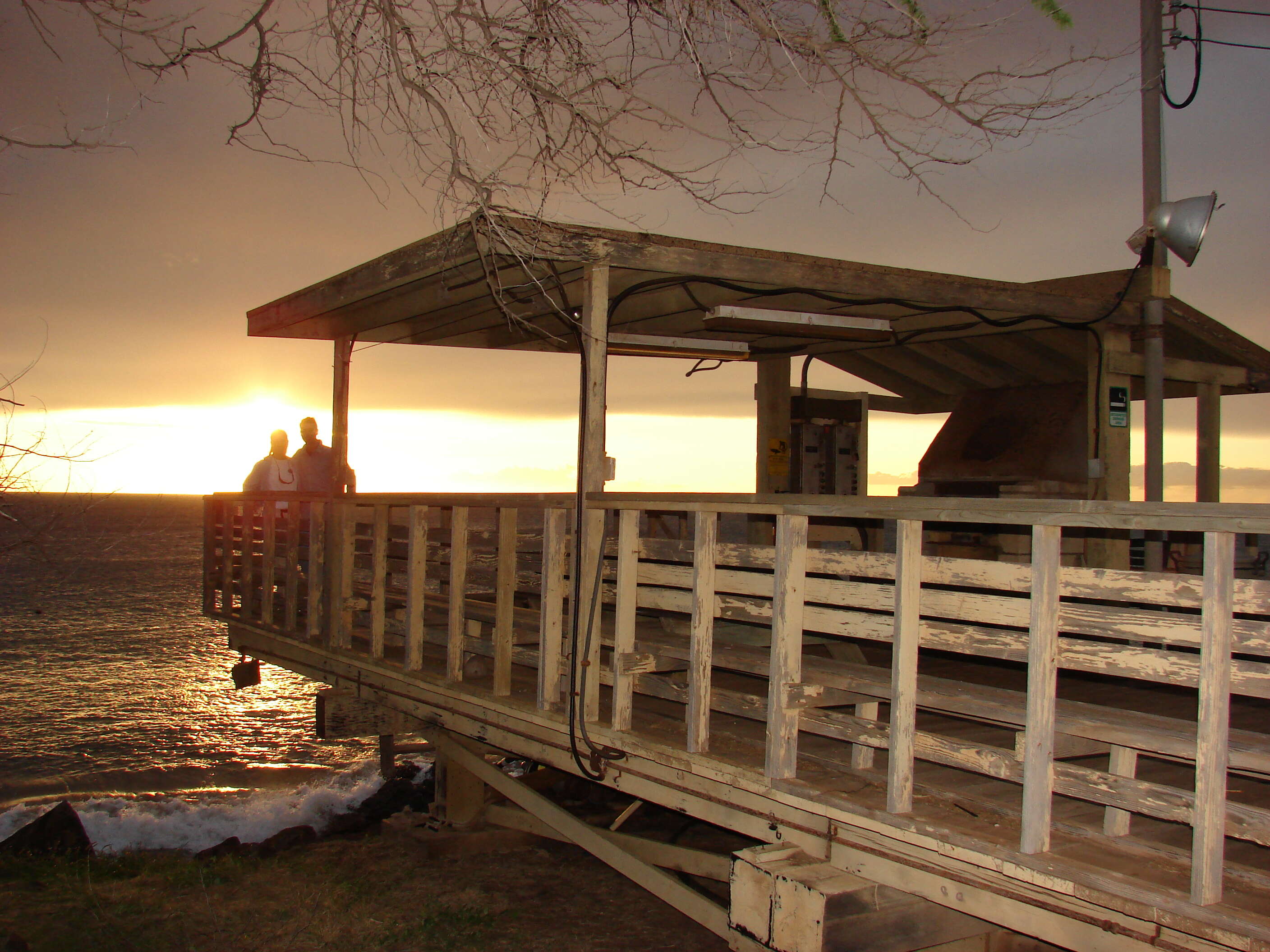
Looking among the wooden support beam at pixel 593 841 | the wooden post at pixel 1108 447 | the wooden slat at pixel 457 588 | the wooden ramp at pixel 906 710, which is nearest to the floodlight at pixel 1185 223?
the wooden post at pixel 1108 447

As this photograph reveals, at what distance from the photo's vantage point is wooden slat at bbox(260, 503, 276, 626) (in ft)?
28.5

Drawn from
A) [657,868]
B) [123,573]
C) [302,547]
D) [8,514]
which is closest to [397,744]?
[302,547]

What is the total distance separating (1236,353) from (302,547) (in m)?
8.12

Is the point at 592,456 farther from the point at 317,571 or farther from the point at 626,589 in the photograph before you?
the point at 317,571

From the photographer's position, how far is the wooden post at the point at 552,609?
5328mm

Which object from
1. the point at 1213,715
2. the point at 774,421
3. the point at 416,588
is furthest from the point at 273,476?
Answer: the point at 1213,715

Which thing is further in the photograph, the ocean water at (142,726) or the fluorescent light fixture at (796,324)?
the ocean water at (142,726)

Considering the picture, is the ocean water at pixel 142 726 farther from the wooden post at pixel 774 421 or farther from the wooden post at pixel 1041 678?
the wooden post at pixel 774 421

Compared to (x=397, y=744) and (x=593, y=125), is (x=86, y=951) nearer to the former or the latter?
(x=593, y=125)

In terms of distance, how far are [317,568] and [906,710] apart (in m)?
5.56

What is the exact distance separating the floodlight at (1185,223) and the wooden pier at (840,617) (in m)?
0.50

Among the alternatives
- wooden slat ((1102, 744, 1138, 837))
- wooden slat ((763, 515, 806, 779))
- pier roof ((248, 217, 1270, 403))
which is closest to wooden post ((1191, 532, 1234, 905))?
wooden slat ((1102, 744, 1138, 837))

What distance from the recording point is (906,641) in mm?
3508

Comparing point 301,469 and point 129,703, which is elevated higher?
point 301,469
